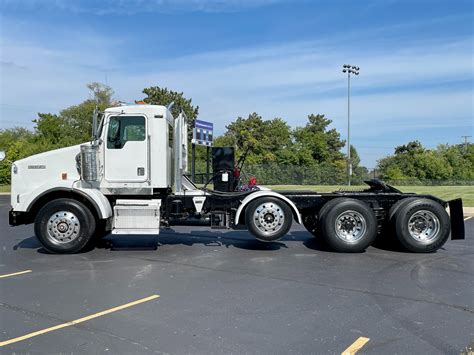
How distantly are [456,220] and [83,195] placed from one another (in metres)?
7.54

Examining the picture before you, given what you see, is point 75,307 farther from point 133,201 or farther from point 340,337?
point 133,201

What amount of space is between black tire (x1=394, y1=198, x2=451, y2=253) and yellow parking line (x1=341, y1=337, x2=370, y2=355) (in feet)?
16.6

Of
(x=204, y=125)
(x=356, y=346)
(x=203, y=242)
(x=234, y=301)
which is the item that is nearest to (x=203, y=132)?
(x=204, y=125)

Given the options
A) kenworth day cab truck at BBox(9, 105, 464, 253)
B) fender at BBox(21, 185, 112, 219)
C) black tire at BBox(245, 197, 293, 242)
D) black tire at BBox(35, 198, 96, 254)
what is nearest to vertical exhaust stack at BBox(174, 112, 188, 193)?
kenworth day cab truck at BBox(9, 105, 464, 253)

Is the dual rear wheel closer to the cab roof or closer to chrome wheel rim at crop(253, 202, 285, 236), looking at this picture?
chrome wheel rim at crop(253, 202, 285, 236)

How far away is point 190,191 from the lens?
9.88m

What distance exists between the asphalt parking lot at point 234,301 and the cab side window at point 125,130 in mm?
2248

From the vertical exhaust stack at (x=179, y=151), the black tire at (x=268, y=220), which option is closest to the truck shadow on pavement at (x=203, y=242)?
the black tire at (x=268, y=220)

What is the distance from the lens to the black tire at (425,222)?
9.19 meters

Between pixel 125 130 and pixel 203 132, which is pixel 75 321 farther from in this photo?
pixel 203 132

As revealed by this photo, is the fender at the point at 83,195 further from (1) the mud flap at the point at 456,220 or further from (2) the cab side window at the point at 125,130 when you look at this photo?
(1) the mud flap at the point at 456,220

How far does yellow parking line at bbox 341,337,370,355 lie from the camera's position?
14.0ft

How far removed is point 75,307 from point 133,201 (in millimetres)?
3886

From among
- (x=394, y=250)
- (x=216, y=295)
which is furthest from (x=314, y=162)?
(x=216, y=295)
